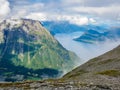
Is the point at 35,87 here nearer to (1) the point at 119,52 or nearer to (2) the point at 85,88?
(2) the point at 85,88

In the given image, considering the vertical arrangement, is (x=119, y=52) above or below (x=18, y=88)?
above

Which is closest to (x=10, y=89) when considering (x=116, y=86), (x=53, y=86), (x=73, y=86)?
(x=53, y=86)

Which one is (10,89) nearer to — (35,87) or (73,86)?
(35,87)

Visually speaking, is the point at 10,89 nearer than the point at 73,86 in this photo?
No

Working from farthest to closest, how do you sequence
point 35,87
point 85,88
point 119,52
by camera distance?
point 119,52, point 35,87, point 85,88

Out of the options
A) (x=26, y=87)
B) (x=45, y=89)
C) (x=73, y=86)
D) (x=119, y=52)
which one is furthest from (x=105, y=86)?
(x=119, y=52)

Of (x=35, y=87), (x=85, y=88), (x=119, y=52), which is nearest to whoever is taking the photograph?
(x=85, y=88)

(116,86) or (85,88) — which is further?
(116,86)

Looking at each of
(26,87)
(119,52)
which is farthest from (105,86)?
(119,52)

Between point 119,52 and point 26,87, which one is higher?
point 119,52
